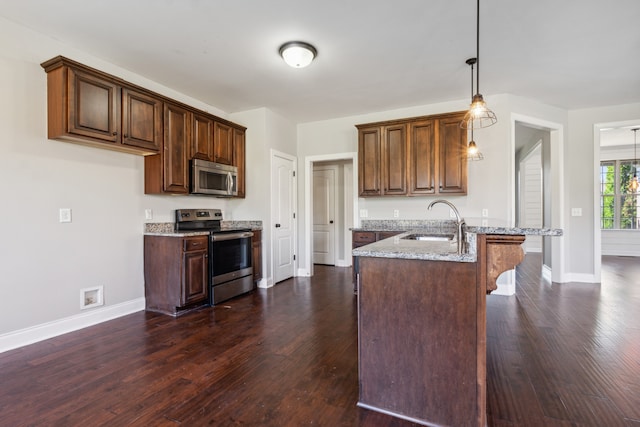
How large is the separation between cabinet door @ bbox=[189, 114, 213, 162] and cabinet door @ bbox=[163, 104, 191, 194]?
0.29ft

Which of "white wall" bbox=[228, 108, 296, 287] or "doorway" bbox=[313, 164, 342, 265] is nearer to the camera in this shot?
"white wall" bbox=[228, 108, 296, 287]

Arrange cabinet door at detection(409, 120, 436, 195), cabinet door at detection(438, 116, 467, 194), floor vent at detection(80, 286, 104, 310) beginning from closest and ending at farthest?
floor vent at detection(80, 286, 104, 310) < cabinet door at detection(438, 116, 467, 194) < cabinet door at detection(409, 120, 436, 195)

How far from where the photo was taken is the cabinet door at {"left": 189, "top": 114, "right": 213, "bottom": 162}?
149 inches

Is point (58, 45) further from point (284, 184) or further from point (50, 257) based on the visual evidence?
point (284, 184)

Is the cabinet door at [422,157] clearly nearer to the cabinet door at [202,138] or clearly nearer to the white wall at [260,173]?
the white wall at [260,173]

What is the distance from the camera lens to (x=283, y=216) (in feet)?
16.1

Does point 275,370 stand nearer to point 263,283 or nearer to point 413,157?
point 263,283

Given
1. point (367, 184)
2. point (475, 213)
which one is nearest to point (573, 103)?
point (475, 213)

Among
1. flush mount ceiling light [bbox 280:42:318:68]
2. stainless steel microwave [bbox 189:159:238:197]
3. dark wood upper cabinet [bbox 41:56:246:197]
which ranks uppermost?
flush mount ceiling light [bbox 280:42:318:68]

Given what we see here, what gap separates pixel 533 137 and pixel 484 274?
563cm

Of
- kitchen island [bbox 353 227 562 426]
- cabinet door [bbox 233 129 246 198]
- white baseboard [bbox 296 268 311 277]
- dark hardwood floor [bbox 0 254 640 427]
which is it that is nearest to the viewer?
kitchen island [bbox 353 227 562 426]

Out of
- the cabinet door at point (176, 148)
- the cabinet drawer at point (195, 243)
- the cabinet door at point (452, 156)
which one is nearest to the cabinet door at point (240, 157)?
the cabinet door at point (176, 148)

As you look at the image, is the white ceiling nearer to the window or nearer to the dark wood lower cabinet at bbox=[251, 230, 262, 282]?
the dark wood lower cabinet at bbox=[251, 230, 262, 282]

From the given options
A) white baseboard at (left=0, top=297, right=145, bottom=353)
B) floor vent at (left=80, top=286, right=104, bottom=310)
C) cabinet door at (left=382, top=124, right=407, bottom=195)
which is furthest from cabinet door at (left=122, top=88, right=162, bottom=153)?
cabinet door at (left=382, top=124, right=407, bottom=195)
